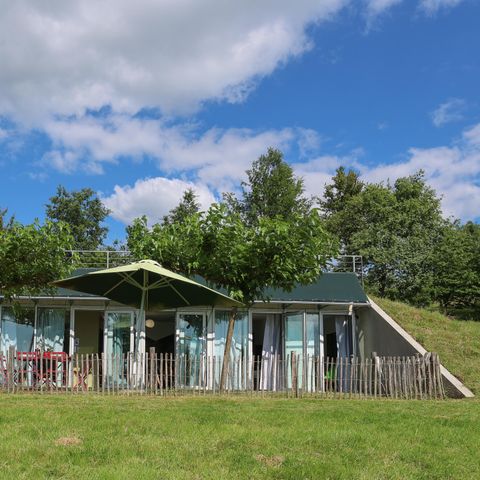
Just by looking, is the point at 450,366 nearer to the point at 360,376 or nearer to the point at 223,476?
the point at 360,376

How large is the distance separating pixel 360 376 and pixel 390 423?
13.8 ft

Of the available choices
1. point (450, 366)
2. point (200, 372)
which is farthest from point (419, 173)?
point (200, 372)

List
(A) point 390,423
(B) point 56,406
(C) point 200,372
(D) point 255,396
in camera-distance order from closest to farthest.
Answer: (A) point 390,423 → (B) point 56,406 → (D) point 255,396 → (C) point 200,372

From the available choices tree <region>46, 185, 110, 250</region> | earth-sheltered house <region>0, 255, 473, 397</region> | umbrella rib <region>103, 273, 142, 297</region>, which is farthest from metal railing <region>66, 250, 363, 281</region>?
tree <region>46, 185, 110, 250</region>

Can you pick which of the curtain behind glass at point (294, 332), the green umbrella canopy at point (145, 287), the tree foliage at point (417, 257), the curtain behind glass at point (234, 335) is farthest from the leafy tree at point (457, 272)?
the green umbrella canopy at point (145, 287)

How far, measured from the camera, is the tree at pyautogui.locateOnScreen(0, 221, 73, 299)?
1102cm

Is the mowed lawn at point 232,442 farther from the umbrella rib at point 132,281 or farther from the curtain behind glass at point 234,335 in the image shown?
the curtain behind glass at point 234,335

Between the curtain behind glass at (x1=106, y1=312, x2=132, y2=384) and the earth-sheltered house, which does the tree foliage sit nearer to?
the earth-sheltered house

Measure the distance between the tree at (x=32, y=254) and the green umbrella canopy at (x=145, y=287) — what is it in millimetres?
1923

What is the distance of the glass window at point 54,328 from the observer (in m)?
16.2

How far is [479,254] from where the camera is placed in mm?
25172

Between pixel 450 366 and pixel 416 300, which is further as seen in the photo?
pixel 416 300

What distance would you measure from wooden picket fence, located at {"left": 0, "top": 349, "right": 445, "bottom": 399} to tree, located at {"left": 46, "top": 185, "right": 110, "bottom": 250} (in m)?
25.4

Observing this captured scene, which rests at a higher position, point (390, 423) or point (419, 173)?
point (419, 173)
